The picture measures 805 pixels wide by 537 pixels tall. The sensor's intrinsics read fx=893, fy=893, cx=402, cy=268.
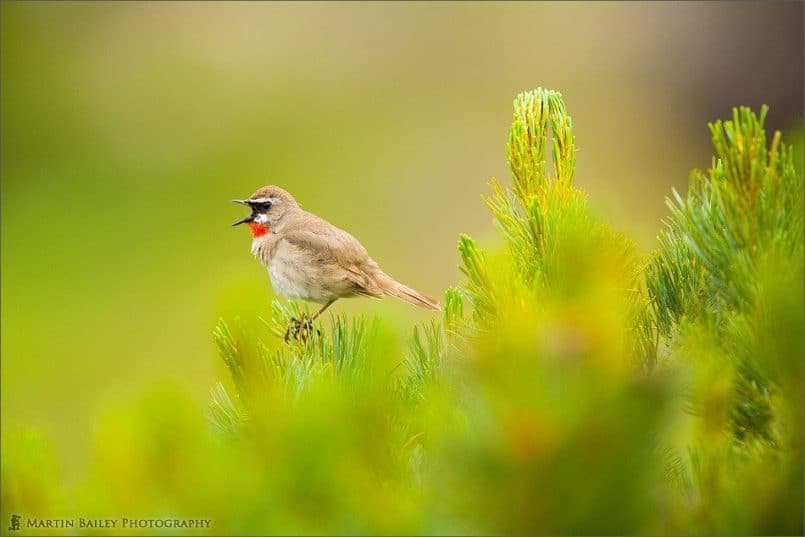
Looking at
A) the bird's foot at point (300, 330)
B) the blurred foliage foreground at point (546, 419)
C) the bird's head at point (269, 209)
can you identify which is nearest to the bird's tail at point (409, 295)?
the bird's head at point (269, 209)

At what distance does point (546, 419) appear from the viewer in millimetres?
954

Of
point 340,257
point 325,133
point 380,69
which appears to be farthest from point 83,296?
point 340,257

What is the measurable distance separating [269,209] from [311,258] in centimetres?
51

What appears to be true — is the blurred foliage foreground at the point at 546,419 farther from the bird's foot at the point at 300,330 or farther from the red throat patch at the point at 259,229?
the red throat patch at the point at 259,229

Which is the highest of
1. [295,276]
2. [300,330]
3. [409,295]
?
[295,276]

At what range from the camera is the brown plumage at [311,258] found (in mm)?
3879

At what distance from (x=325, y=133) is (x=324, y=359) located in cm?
784

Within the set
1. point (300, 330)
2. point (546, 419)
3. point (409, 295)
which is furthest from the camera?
point (409, 295)

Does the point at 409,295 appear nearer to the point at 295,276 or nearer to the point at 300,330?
the point at 295,276

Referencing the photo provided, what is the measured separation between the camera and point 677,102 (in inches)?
339

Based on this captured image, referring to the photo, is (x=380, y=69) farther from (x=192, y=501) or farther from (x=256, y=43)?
(x=192, y=501)

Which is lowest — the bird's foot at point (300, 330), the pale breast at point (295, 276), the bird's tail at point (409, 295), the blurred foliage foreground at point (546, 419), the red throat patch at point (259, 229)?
the blurred foliage foreground at point (546, 419)

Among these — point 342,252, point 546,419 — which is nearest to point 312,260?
point 342,252

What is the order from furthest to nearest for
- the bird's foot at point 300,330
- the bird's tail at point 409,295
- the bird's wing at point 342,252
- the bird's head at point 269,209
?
the bird's head at point 269,209, the bird's wing at point 342,252, the bird's tail at point 409,295, the bird's foot at point 300,330
